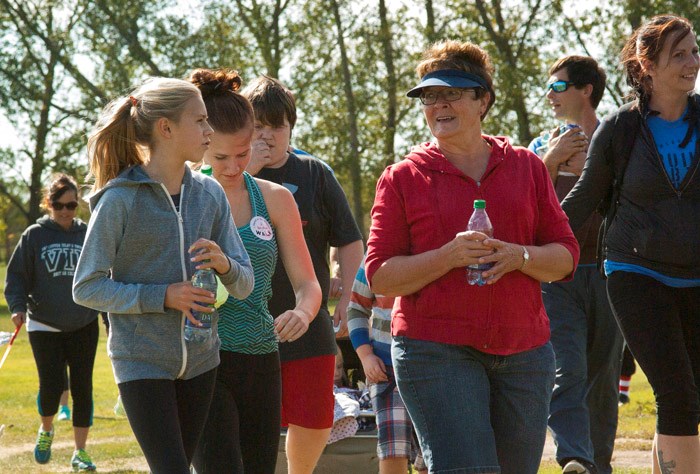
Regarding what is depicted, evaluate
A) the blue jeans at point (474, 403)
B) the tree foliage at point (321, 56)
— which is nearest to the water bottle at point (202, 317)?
the blue jeans at point (474, 403)

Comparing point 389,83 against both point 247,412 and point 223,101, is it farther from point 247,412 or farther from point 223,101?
point 247,412

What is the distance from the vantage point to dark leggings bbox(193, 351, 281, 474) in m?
4.07

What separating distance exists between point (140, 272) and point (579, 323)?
120 inches

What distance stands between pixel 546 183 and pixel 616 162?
0.91 m

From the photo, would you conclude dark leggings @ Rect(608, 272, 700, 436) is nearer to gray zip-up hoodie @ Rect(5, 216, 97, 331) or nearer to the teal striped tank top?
the teal striped tank top

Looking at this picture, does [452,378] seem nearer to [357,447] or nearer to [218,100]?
[218,100]

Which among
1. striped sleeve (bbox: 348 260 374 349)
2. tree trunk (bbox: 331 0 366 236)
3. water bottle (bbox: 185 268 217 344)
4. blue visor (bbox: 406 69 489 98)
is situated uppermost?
tree trunk (bbox: 331 0 366 236)

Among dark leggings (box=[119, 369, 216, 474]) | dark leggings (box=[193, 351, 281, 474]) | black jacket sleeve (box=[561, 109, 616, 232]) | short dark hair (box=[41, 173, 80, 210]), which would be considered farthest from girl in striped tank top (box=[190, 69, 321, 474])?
short dark hair (box=[41, 173, 80, 210])

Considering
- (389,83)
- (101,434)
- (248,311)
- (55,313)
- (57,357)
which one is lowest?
(101,434)

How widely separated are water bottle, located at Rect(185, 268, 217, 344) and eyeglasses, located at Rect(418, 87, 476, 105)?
961 mm

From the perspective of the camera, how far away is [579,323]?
6.07m

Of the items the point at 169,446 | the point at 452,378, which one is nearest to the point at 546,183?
the point at 452,378

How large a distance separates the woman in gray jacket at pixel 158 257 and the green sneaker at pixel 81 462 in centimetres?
570

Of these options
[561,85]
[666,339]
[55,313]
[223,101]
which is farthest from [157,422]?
[55,313]
